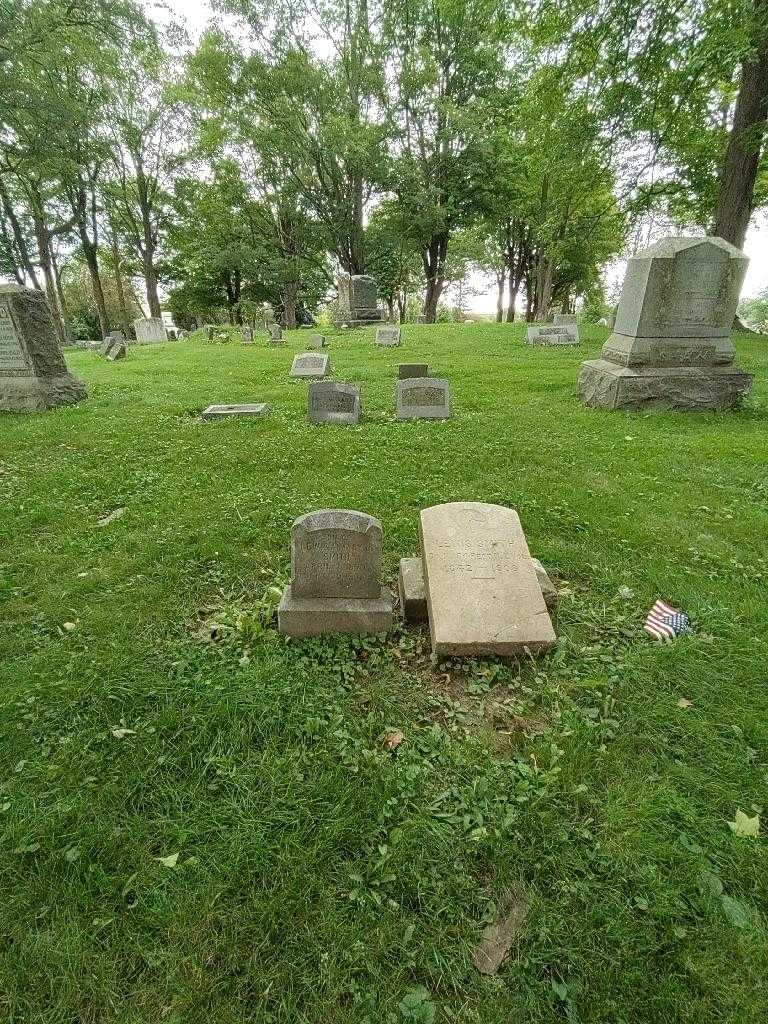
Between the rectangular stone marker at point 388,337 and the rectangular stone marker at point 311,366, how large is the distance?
4.58 meters

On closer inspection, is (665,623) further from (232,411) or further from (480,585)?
(232,411)

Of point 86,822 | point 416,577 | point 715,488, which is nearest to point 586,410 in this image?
point 715,488

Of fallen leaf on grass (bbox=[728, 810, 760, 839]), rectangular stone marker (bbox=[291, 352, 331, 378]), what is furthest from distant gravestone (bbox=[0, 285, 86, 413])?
fallen leaf on grass (bbox=[728, 810, 760, 839])

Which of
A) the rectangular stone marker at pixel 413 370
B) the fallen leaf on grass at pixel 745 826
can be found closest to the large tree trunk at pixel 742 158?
the rectangular stone marker at pixel 413 370

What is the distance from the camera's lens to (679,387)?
7680 mm

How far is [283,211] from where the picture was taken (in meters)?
27.1

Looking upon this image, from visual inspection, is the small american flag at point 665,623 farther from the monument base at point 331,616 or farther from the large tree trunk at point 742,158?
the large tree trunk at point 742,158

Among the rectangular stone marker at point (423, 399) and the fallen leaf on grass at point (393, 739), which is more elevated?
the rectangular stone marker at point (423, 399)

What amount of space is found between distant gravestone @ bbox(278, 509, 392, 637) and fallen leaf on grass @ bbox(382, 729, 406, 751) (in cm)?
79

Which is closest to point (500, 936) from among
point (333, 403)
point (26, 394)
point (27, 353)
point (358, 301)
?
point (333, 403)

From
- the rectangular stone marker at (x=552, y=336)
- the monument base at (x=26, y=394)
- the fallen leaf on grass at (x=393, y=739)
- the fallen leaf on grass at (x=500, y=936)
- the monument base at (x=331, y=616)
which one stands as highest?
the rectangular stone marker at (x=552, y=336)

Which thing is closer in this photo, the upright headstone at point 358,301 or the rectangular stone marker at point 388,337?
the rectangular stone marker at point 388,337

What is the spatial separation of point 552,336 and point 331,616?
1451 cm

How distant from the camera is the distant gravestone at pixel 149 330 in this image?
26.0m
